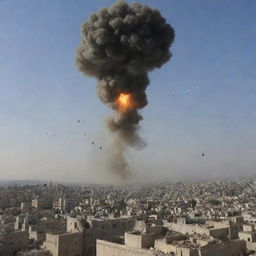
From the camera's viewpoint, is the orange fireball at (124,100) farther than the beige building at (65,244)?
No

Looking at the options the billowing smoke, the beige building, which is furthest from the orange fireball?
the beige building

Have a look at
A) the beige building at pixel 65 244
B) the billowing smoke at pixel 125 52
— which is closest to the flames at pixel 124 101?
the billowing smoke at pixel 125 52

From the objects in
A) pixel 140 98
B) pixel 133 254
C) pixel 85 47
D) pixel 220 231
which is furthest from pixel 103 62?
pixel 220 231

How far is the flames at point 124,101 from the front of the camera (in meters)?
23.0

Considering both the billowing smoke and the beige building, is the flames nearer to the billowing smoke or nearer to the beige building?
the billowing smoke

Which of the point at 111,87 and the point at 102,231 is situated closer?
the point at 111,87

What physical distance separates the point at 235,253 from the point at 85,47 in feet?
43.7

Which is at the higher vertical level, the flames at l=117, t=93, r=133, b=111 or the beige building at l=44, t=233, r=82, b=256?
the flames at l=117, t=93, r=133, b=111

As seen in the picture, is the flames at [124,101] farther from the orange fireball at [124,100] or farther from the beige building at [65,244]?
the beige building at [65,244]

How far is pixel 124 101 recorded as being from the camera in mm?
23156

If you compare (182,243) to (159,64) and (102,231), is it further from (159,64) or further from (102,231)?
(159,64)

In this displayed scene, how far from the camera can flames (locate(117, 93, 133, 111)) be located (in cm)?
2305

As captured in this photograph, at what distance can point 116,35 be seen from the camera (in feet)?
74.6

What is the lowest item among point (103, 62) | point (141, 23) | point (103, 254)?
point (103, 254)
